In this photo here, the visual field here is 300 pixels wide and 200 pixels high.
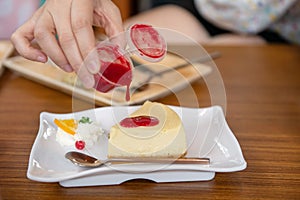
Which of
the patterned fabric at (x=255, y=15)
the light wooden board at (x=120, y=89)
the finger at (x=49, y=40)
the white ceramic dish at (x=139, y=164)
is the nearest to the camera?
the white ceramic dish at (x=139, y=164)

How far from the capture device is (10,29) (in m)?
2.16

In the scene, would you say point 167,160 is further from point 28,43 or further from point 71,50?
point 28,43

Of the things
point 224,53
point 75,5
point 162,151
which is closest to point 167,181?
point 162,151

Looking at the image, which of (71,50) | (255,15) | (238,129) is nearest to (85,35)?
(71,50)

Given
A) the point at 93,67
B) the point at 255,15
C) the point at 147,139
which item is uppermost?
the point at 93,67

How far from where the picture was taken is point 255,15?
1.74 m

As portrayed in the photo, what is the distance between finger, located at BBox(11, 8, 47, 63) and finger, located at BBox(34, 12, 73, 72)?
0.04 meters

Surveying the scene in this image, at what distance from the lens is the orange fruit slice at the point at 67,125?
0.93 meters

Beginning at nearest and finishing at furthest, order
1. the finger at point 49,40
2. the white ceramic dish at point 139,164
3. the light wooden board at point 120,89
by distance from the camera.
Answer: the white ceramic dish at point 139,164 → the finger at point 49,40 → the light wooden board at point 120,89

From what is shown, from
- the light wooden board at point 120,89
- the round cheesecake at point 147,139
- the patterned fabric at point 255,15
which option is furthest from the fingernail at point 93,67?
the patterned fabric at point 255,15

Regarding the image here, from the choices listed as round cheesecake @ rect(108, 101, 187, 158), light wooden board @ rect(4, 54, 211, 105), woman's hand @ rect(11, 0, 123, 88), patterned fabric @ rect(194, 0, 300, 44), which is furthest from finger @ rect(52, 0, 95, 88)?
patterned fabric @ rect(194, 0, 300, 44)

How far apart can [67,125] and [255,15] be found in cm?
103

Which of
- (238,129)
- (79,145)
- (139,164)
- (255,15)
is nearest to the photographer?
(139,164)

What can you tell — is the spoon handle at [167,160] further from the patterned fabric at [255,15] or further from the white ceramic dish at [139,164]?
the patterned fabric at [255,15]
